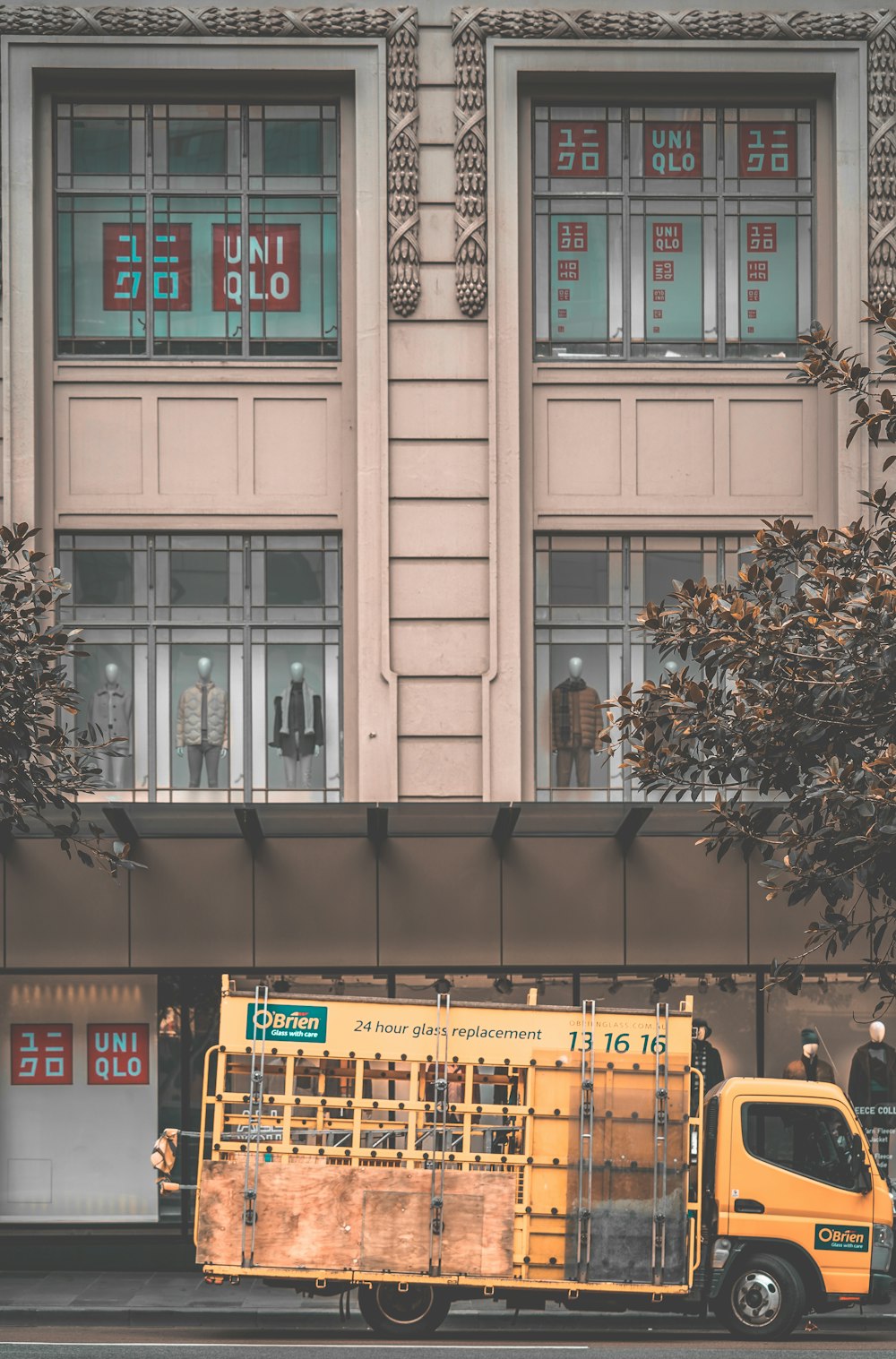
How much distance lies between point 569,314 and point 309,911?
21.9 ft

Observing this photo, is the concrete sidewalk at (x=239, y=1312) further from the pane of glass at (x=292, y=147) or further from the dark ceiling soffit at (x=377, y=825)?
the pane of glass at (x=292, y=147)

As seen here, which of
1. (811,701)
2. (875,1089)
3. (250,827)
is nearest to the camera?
(811,701)

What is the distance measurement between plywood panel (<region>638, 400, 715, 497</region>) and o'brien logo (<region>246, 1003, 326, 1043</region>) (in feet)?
23.3

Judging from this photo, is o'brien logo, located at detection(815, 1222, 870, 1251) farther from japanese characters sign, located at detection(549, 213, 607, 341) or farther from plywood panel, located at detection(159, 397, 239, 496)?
japanese characters sign, located at detection(549, 213, 607, 341)

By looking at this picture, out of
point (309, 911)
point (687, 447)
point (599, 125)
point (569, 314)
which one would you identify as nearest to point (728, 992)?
point (309, 911)

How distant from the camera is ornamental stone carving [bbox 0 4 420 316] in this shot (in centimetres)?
1761

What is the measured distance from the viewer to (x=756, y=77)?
1812 cm

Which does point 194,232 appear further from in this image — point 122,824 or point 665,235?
point 122,824

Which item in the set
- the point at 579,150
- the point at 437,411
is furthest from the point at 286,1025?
the point at 579,150

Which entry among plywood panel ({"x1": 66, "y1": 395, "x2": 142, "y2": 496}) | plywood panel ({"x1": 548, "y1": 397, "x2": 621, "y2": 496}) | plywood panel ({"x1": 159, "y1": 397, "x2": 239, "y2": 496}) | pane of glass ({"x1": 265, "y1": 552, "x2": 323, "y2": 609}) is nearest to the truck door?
plywood panel ({"x1": 548, "y1": 397, "x2": 621, "y2": 496})

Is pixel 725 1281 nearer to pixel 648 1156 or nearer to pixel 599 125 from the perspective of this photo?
pixel 648 1156

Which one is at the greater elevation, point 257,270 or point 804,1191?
point 257,270

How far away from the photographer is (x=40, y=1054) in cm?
1777

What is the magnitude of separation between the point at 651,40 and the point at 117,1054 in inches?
458
